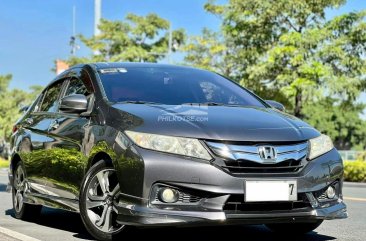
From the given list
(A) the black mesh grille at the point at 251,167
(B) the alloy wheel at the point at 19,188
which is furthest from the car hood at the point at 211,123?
(B) the alloy wheel at the point at 19,188

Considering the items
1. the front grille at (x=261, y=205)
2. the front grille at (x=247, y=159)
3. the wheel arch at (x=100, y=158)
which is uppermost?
the front grille at (x=247, y=159)

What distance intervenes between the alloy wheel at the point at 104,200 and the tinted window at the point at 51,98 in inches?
63.7

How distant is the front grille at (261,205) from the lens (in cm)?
477

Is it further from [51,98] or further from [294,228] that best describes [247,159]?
[51,98]

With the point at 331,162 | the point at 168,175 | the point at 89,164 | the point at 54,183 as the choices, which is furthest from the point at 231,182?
the point at 54,183

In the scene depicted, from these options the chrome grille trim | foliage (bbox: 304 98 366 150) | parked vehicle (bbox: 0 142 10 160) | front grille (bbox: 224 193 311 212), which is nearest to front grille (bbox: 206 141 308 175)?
the chrome grille trim

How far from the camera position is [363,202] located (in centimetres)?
1003

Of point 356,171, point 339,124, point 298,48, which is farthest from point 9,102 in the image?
point 356,171

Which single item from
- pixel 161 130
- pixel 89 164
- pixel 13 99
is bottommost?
pixel 13 99

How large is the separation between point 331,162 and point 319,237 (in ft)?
3.21

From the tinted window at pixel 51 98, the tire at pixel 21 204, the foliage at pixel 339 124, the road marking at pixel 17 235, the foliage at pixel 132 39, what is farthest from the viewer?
the foliage at pixel 339 124

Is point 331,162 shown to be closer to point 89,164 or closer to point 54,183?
point 89,164

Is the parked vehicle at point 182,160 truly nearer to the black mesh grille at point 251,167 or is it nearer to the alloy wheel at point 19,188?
the black mesh grille at point 251,167

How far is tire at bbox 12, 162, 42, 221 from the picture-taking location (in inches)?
287
